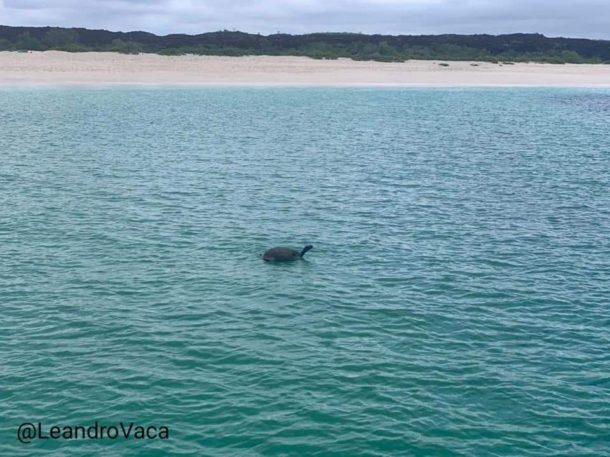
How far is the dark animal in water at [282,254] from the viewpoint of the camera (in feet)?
78.8

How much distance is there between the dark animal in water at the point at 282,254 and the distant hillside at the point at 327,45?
97.7 m

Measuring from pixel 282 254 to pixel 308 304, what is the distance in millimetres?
3899

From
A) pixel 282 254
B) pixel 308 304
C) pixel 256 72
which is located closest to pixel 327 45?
pixel 256 72

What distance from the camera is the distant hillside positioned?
398ft

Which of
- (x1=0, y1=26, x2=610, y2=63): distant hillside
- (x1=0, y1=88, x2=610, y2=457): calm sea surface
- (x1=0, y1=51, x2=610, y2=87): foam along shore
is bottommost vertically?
(x1=0, y1=88, x2=610, y2=457): calm sea surface

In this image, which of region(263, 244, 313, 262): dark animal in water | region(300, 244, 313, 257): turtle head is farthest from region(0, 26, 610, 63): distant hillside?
region(300, 244, 313, 257): turtle head

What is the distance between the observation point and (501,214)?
30609mm

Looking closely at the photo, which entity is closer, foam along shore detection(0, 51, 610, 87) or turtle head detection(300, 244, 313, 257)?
turtle head detection(300, 244, 313, 257)

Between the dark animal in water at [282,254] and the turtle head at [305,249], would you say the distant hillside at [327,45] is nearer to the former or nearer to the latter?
the dark animal in water at [282,254]

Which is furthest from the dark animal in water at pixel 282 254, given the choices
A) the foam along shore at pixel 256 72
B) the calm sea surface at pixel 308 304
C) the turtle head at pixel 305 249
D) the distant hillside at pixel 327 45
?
the distant hillside at pixel 327 45

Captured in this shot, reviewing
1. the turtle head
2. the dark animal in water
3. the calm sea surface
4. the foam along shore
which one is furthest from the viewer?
the foam along shore

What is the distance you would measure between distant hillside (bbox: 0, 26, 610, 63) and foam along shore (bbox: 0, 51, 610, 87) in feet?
23.7

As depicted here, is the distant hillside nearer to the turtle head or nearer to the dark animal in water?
the dark animal in water

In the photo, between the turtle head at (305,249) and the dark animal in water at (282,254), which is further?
the turtle head at (305,249)
